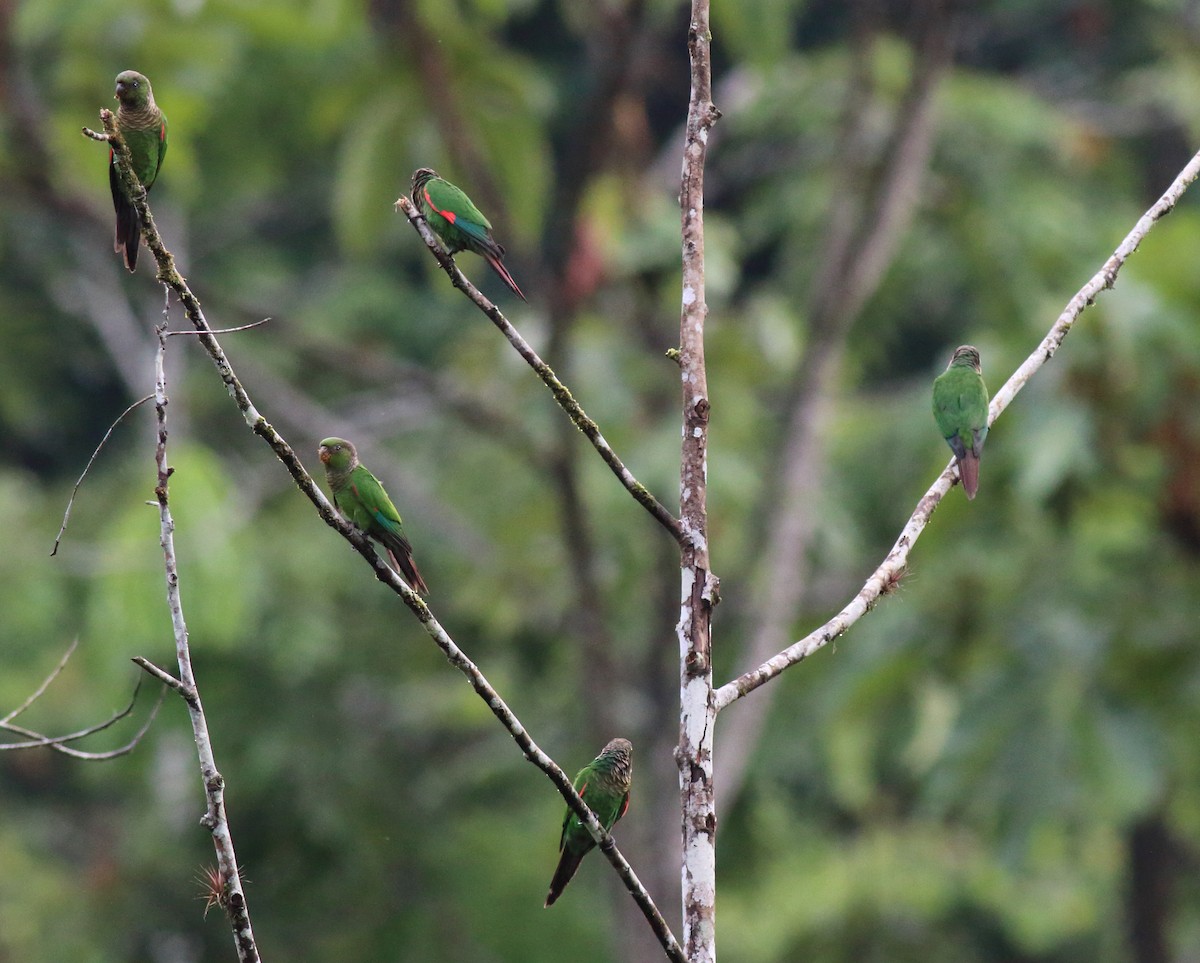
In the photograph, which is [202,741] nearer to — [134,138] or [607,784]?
[607,784]

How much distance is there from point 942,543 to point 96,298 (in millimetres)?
11117

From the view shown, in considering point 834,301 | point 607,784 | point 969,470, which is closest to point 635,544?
point 834,301

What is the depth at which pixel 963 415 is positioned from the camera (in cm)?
394

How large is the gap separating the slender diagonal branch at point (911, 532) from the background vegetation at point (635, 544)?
112 inches

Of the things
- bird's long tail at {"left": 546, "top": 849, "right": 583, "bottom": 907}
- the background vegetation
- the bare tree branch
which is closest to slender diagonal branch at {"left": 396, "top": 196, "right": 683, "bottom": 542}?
bird's long tail at {"left": 546, "top": 849, "right": 583, "bottom": 907}

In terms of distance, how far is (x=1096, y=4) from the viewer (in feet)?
44.4

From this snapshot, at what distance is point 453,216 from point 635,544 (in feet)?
17.6

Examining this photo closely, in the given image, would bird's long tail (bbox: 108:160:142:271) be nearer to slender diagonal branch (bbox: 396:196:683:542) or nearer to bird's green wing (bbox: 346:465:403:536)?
slender diagonal branch (bbox: 396:196:683:542)

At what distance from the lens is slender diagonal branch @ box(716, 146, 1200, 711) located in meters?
2.51

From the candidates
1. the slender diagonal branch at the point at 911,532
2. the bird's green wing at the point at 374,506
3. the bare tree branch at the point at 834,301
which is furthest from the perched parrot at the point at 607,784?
the bare tree branch at the point at 834,301

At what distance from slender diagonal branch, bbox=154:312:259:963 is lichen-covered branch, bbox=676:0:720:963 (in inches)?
26.9

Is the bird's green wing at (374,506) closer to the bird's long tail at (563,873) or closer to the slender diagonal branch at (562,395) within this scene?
the slender diagonal branch at (562,395)

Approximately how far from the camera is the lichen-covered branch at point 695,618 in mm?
2410

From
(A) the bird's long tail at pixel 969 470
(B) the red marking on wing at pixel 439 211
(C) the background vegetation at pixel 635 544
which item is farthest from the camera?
(C) the background vegetation at pixel 635 544
